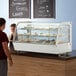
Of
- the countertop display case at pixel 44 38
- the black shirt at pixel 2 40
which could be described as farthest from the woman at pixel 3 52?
the countertop display case at pixel 44 38

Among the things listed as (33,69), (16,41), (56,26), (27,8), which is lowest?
(33,69)

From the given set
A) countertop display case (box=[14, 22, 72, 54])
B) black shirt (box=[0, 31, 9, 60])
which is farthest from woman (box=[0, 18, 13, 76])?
countertop display case (box=[14, 22, 72, 54])

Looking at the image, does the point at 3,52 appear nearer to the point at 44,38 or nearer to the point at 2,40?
the point at 2,40

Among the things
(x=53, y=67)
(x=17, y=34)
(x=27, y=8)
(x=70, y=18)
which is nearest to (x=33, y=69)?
(x=53, y=67)

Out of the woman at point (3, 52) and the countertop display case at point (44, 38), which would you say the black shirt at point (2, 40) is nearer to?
the woman at point (3, 52)

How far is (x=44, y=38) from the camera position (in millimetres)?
3203

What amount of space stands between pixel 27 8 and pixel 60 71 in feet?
6.76

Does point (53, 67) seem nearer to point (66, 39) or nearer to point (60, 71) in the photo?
point (60, 71)

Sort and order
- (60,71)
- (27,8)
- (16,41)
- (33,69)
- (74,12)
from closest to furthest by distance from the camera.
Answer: (60,71), (33,69), (16,41), (74,12), (27,8)

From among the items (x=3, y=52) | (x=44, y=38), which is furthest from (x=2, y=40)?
(x=44, y=38)

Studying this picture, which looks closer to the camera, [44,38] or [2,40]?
[2,40]

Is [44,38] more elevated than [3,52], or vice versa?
[44,38]

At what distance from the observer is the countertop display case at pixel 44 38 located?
3.07m

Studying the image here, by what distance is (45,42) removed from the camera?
124 inches
